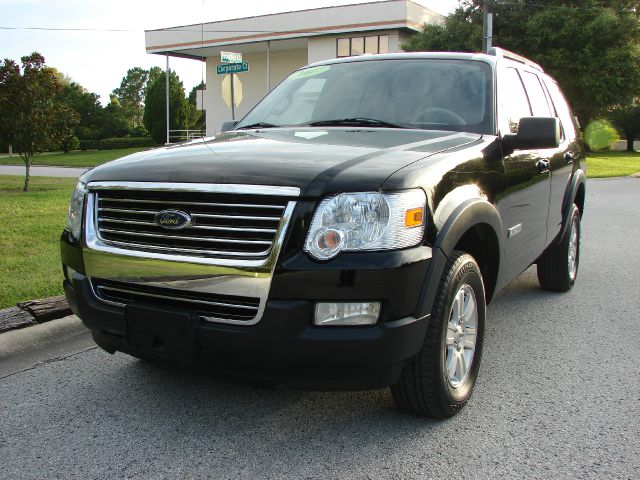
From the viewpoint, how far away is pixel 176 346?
2.74 m

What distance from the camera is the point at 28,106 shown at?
46.8 ft

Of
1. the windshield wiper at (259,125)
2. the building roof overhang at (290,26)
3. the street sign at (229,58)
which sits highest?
the building roof overhang at (290,26)

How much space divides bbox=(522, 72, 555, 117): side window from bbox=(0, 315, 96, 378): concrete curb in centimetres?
358

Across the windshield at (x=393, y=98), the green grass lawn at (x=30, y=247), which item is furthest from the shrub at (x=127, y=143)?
the windshield at (x=393, y=98)

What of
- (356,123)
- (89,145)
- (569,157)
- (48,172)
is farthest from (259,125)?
(89,145)

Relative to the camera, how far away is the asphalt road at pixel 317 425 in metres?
2.76

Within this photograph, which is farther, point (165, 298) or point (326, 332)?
point (165, 298)

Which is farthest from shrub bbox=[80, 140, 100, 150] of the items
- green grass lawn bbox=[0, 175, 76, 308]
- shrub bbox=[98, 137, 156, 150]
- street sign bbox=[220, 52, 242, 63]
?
street sign bbox=[220, 52, 242, 63]

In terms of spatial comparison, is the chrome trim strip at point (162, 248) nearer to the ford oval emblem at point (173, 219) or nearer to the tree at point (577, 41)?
the ford oval emblem at point (173, 219)

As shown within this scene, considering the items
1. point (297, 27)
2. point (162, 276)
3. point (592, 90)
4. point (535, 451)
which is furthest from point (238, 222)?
point (297, 27)

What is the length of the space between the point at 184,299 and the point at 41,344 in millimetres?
1966

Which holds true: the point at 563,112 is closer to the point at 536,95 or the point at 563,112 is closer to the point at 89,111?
the point at 536,95

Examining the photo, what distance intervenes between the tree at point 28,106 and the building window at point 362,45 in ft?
75.6

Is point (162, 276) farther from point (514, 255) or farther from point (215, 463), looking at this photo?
point (514, 255)
